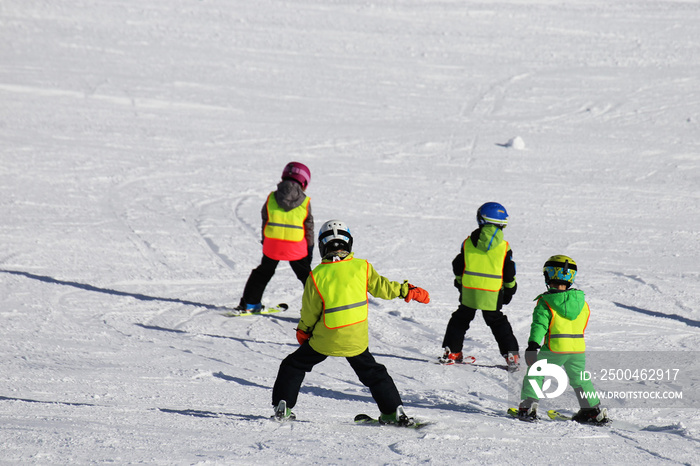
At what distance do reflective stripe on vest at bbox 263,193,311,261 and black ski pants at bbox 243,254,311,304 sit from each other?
11cm

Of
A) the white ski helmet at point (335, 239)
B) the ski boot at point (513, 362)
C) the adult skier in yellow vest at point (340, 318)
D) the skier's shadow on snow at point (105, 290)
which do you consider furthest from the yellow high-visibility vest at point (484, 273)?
the skier's shadow on snow at point (105, 290)

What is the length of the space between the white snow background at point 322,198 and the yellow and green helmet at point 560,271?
2.93 ft

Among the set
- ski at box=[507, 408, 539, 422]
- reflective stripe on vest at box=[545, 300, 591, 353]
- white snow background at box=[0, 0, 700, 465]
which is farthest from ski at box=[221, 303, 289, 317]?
reflective stripe on vest at box=[545, 300, 591, 353]

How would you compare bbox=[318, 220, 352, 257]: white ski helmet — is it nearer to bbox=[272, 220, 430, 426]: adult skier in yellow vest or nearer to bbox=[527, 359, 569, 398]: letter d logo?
bbox=[272, 220, 430, 426]: adult skier in yellow vest

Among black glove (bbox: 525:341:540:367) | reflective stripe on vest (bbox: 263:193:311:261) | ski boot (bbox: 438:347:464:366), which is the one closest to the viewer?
black glove (bbox: 525:341:540:367)

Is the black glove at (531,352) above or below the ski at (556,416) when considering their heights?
above

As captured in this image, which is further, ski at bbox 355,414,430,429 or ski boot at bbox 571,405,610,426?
ski boot at bbox 571,405,610,426

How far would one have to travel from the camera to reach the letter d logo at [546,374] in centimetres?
502

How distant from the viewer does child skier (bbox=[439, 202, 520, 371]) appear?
5.95m

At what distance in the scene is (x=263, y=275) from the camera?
24.3 ft

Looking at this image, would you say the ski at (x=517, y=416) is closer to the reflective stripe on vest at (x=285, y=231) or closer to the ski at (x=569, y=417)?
the ski at (x=569, y=417)

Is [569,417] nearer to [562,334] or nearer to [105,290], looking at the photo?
[562,334]

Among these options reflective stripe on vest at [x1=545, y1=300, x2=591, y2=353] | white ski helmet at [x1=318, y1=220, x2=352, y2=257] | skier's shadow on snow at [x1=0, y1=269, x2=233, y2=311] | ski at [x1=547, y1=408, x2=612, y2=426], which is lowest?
ski at [x1=547, y1=408, x2=612, y2=426]

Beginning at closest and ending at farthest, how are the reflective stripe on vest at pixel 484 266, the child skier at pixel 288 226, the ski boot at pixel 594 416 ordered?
the ski boot at pixel 594 416, the reflective stripe on vest at pixel 484 266, the child skier at pixel 288 226
